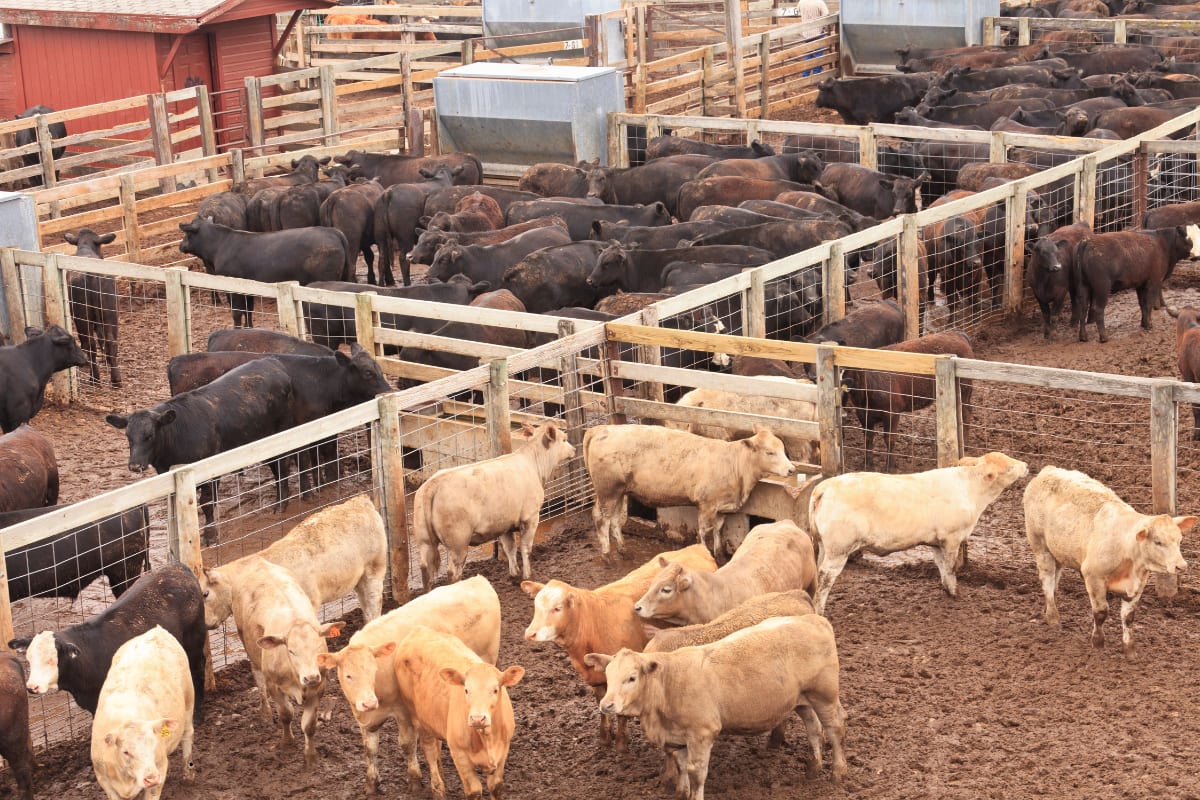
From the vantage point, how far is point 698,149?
21031 mm

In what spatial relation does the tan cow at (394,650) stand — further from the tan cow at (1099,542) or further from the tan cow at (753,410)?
the tan cow at (1099,542)

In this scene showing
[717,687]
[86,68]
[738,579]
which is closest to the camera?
[717,687]

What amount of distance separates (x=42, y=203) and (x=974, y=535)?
11.7 metres

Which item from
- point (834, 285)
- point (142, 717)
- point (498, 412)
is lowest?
point (142, 717)

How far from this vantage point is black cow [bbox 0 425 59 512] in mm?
10938

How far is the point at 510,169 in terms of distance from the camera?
23.0 meters

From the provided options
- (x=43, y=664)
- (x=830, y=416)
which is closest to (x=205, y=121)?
(x=830, y=416)

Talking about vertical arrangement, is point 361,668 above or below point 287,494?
above

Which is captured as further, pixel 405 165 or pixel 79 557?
pixel 405 165

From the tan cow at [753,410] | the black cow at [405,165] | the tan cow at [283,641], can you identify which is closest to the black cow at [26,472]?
the tan cow at [283,641]

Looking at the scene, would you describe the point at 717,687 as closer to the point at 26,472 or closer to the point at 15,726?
the point at 15,726

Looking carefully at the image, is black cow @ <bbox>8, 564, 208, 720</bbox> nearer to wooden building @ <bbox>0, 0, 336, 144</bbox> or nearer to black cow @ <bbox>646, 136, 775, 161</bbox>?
black cow @ <bbox>646, 136, 775, 161</bbox>

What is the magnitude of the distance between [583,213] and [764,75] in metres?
10.0

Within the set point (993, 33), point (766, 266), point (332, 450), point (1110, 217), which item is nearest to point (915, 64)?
point (993, 33)
